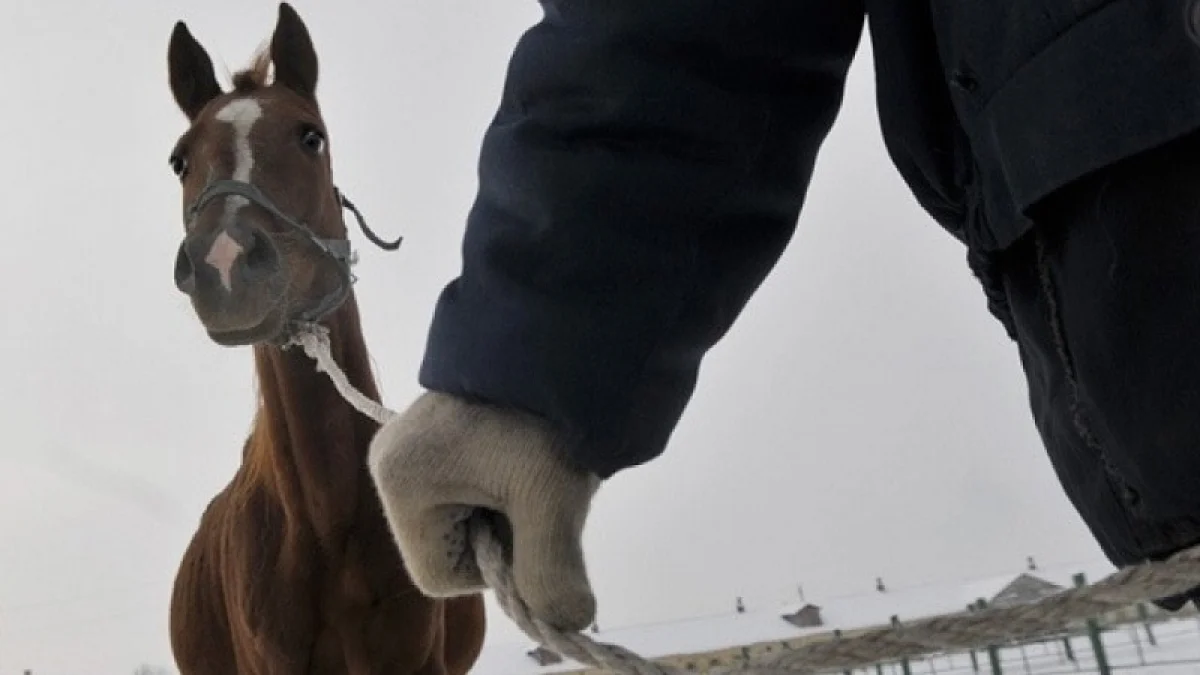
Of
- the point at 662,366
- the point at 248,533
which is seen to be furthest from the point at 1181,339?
the point at 248,533

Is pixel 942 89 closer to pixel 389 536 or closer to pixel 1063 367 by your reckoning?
pixel 1063 367

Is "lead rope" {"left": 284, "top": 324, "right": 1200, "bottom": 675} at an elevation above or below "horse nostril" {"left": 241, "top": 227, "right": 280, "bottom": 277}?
below

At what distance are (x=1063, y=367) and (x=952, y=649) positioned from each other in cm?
19

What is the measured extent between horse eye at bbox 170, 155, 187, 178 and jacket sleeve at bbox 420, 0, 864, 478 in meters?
1.91

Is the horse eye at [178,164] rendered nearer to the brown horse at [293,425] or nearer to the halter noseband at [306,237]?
the brown horse at [293,425]

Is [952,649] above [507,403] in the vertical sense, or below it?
below

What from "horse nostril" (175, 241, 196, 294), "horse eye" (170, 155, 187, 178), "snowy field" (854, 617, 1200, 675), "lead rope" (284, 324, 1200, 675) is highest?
"horse eye" (170, 155, 187, 178)

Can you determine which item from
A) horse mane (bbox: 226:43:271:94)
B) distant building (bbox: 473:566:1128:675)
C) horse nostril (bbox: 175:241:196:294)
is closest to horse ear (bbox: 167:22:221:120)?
horse mane (bbox: 226:43:271:94)

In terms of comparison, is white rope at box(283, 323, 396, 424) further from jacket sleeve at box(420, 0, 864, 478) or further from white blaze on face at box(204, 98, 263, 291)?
jacket sleeve at box(420, 0, 864, 478)

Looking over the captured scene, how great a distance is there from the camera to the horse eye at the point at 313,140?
2.48 meters

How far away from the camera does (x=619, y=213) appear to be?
2.26ft

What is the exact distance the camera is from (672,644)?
80.6 feet

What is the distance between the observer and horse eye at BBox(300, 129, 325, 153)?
2482 mm

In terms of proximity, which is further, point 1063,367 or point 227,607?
point 227,607
